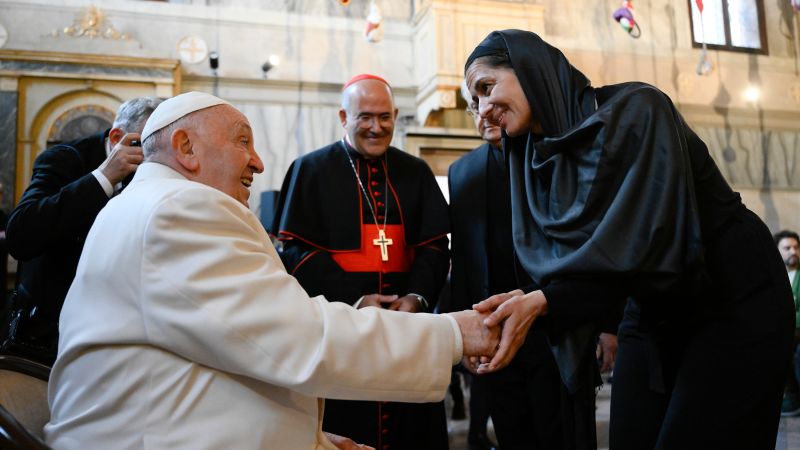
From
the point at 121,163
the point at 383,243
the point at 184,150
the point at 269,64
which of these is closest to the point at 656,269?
the point at 184,150

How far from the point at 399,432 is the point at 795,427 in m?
3.51

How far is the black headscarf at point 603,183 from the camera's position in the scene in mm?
1636

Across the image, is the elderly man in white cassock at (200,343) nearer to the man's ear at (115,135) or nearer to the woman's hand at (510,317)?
the woman's hand at (510,317)

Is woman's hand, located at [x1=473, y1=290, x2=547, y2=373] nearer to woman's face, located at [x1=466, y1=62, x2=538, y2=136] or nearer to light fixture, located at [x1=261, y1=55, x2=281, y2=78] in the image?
woman's face, located at [x1=466, y1=62, x2=538, y2=136]

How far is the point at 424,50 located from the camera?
8.65 m

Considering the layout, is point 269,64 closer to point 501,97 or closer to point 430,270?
point 430,270

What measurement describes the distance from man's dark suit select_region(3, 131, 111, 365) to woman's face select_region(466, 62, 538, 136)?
1.37 meters

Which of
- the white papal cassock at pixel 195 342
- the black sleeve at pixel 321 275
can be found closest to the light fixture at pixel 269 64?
→ the black sleeve at pixel 321 275

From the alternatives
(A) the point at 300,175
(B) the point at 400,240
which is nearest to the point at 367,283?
(B) the point at 400,240

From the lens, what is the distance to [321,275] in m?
2.97

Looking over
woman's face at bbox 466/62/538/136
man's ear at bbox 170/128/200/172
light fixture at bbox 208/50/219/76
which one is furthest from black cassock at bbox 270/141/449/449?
light fixture at bbox 208/50/219/76

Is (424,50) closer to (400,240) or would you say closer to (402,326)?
(400,240)

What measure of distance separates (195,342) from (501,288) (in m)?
1.78

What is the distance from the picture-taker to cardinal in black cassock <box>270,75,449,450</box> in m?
2.94
